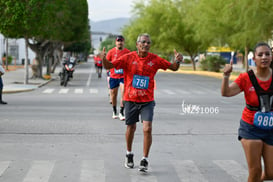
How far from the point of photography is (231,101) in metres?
18.3

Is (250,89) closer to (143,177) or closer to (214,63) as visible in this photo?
(143,177)

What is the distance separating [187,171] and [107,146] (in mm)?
2252

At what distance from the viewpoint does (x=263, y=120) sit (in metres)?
5.23

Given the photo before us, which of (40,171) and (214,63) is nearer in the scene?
(40,171)

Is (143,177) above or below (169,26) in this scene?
below

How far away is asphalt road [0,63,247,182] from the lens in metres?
6.88

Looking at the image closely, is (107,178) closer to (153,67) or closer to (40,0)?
(153,67)

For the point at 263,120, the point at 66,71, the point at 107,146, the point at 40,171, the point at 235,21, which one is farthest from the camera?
the point at 235,21

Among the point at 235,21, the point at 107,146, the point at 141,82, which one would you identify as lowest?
the point at 107,146

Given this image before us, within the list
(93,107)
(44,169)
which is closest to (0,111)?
(93,107)

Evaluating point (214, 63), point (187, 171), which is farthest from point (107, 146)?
point (214, 63)

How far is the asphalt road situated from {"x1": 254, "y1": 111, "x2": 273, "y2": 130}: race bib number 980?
1536mm

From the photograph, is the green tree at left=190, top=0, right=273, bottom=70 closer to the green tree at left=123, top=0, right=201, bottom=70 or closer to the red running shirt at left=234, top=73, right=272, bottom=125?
the green tree at left=123, top=0, right=201, bottom=70

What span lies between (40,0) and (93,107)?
12.5m
